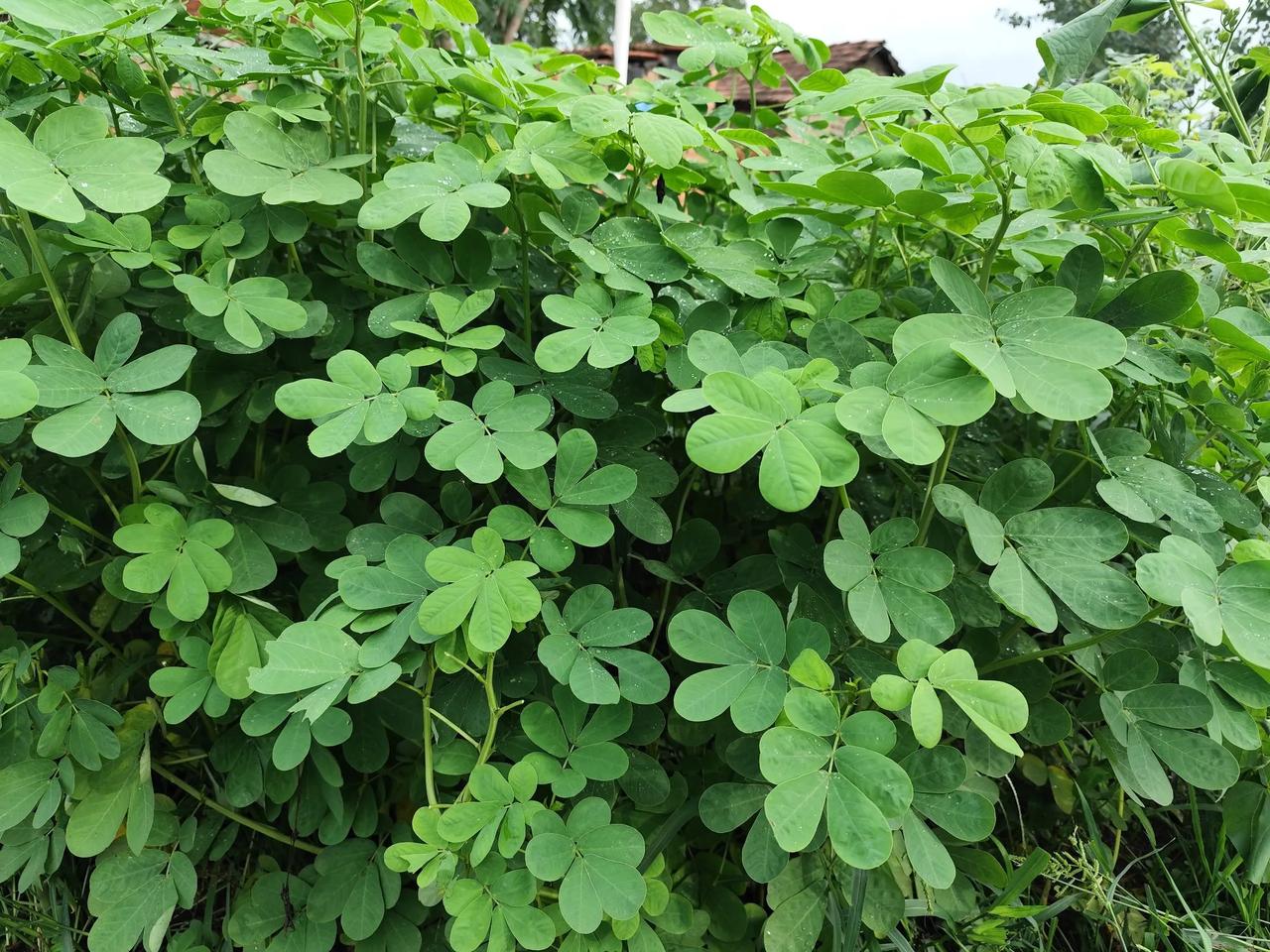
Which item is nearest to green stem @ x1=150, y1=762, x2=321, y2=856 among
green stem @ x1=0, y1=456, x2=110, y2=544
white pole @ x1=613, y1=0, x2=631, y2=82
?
green stem @ x1=0, y1=456, x2=110, y2=544

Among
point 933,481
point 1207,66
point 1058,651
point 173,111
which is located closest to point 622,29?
point 1207,66

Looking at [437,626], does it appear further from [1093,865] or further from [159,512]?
[1093,865]

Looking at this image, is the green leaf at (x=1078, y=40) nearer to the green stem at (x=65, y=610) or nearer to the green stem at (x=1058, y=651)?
the green stem at (x=1058, y=651)

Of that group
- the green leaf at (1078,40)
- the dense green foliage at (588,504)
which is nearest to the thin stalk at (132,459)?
the dense green foliage at (588,504)

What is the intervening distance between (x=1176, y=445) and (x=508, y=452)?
3.37ft

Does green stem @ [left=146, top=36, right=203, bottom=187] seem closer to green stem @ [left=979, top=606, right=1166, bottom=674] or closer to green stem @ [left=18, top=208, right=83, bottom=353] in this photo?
green stem @ [left=18, top=208, right=83, bottom=353]

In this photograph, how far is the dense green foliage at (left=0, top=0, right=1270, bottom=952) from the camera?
96 centimetres

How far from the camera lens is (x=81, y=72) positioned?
4.20 ft

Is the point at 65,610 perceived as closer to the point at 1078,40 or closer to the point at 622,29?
the point at 1078,40

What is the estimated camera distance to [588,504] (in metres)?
1.09

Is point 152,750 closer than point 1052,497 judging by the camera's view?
No

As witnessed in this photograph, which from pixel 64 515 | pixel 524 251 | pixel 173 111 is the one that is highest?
pixel 173 111

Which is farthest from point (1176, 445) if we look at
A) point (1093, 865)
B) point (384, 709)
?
point (384, 709)

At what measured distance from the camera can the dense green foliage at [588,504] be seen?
0.96 metres
